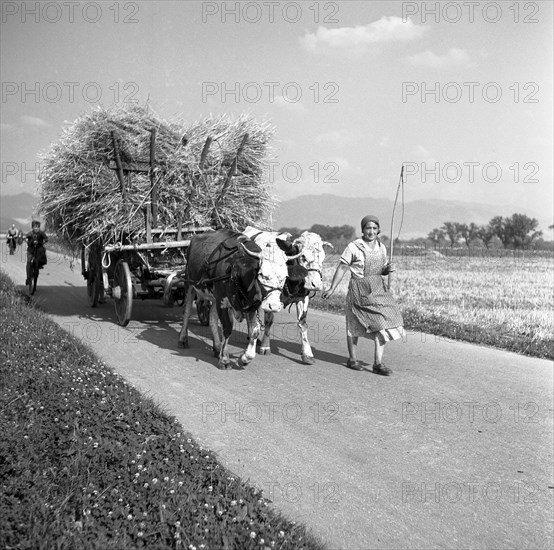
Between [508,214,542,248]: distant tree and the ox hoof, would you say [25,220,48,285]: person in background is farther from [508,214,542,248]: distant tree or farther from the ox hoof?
[508,214,542,248]: distant tree

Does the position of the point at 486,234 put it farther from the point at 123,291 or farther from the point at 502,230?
the point at 123,291

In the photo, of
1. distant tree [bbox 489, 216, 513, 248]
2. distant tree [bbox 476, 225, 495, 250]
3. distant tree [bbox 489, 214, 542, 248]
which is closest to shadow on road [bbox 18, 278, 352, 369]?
distant tree [bbox 489, 214, 542, 248]

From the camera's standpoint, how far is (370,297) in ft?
24.3

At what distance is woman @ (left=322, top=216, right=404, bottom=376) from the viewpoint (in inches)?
289

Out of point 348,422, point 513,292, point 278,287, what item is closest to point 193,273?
point 278,287

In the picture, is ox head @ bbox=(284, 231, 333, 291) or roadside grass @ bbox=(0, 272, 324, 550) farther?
ox head @ bbox=(284, 231, 333, 291)

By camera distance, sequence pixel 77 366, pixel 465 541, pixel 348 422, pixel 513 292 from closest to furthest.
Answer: pixel 465 541 < pixel 348 422 < pixel 77 366 < pixel 513 292

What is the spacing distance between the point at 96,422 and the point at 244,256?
3090 mm

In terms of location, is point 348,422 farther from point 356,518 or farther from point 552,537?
point 552,537

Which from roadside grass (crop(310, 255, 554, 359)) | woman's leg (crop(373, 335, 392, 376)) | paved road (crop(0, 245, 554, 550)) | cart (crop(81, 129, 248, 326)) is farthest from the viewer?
cart (crop(81, 129, 248, 326))

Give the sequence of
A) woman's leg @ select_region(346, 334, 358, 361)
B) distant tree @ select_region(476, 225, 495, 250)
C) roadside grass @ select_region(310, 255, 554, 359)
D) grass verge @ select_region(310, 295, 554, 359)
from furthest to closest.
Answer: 1. distant tree @ select_region(476, 225, 495, 250)
2. roadside grass @ select_region(310, 255, 554, 359)
3. grass verge @ select_region(310, 295, 554, 359)
4. woman's leg @ select_region(346, 334, 358, 361)

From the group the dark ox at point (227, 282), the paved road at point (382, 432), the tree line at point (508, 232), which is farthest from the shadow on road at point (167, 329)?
the tree line at point (508, 232)

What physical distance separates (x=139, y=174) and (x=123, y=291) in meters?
2.00

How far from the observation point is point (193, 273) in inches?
343
